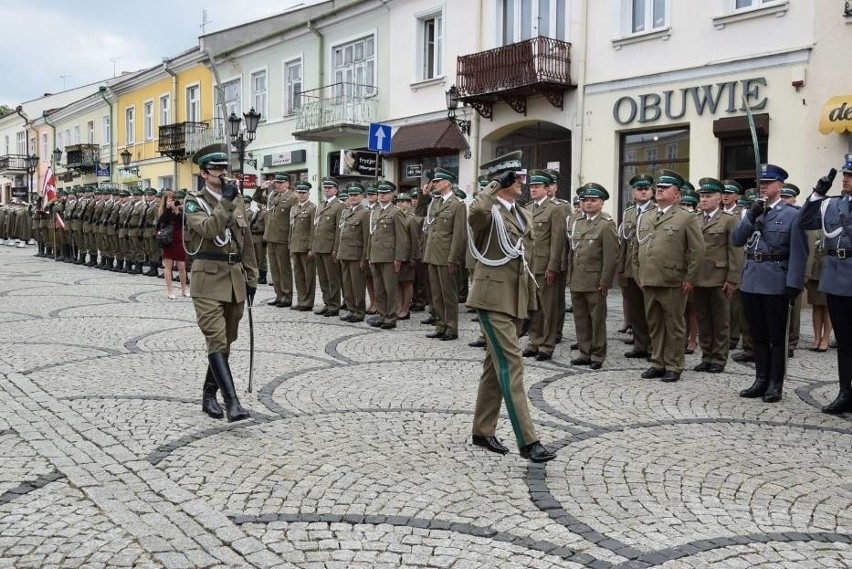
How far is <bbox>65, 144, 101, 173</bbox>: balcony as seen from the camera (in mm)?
44969

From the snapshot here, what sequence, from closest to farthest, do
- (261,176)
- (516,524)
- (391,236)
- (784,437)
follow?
A: 1. (516,524)
2. (784,437)
3. (391,236)
4. (261,176)

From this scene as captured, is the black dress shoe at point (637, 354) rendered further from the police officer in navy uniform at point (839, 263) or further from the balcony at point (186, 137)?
the balcony at point (186, 137)

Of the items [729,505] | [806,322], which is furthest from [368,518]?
[806,322]

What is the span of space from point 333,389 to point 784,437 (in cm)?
351

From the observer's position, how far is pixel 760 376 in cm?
729

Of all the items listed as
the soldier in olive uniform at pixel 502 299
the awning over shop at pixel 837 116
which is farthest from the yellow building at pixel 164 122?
the soldier in olive uniform at pixel 502 299

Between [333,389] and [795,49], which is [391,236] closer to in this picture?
[333,389]

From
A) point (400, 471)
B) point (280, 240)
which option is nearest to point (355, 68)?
point (280, 240)

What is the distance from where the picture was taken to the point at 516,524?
4148mm

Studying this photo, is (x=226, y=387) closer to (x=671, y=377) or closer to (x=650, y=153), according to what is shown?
(x=671, y=377)

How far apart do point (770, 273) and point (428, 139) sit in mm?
14722

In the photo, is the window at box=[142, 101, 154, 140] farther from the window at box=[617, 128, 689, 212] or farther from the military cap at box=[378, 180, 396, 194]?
the military cap at box=[378, 180, 396, 194]

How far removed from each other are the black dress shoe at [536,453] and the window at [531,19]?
48.7ft

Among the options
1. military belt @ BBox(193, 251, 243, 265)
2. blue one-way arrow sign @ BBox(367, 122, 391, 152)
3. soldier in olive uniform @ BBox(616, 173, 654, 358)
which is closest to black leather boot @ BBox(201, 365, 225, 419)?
military belt @ BBox(193, 251, 243, 265)
